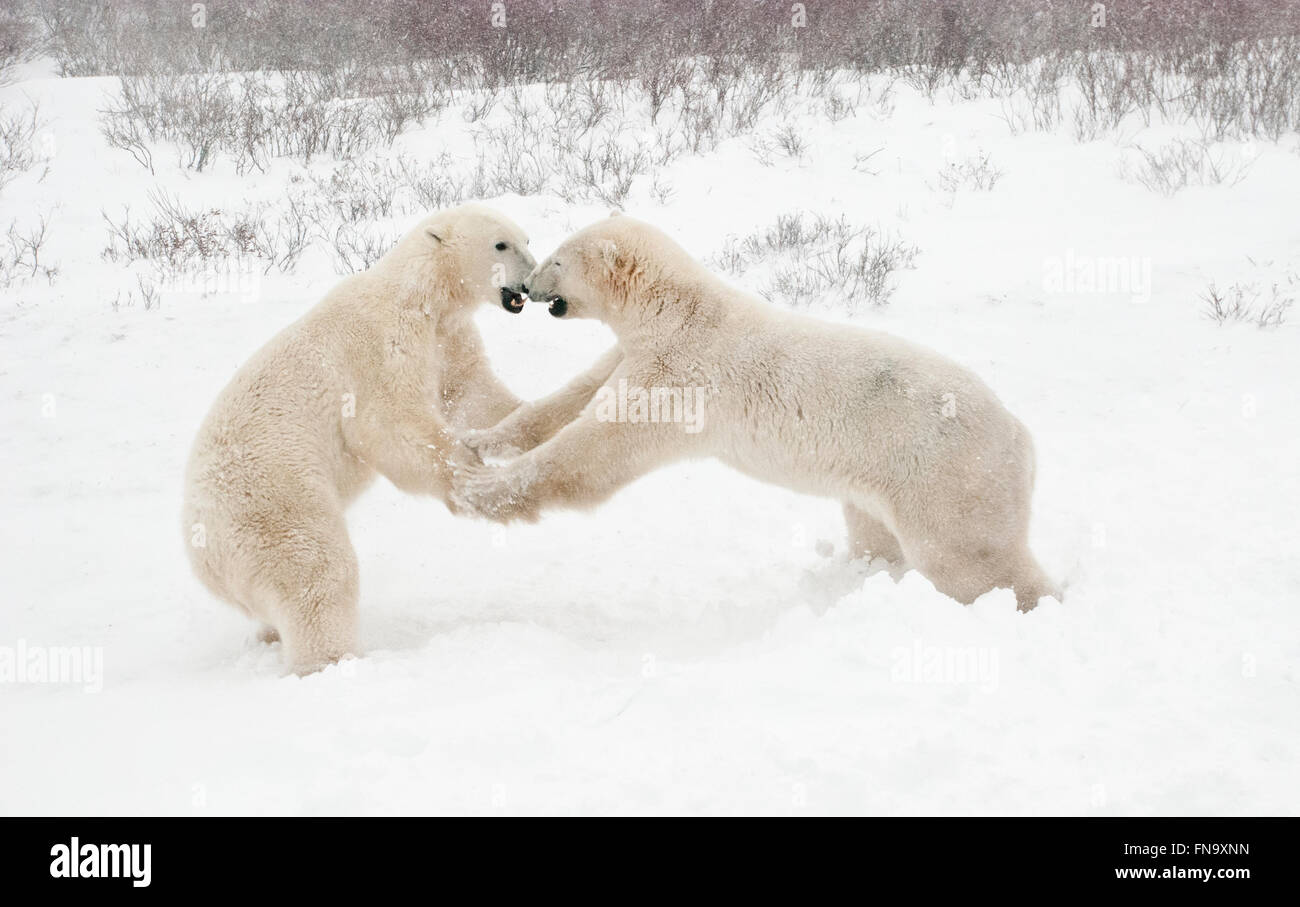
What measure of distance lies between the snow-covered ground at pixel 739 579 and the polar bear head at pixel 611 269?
931mm

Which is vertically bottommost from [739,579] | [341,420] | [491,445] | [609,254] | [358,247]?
[739,579]

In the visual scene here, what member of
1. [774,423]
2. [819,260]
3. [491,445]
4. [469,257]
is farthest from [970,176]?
[491,445]

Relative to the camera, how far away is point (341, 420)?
419 centimetres

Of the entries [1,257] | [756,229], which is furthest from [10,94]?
[756,229]

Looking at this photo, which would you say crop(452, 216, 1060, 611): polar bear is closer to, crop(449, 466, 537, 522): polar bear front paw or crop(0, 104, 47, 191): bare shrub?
crop(449, 466, 537, 522): polar bear front paw

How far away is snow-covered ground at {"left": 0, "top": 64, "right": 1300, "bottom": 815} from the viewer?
264 cm

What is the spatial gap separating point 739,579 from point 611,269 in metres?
1.65

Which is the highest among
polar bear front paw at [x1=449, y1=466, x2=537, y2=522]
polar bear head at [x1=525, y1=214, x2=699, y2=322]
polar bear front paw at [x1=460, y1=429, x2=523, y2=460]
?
polar bear head at [x1=525, y1=214, x2=699, y2=322]

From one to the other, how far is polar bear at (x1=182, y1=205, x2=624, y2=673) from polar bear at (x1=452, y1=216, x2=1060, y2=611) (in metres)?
0.22

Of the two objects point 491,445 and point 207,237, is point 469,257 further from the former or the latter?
point 207,237

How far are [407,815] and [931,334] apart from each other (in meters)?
5.47

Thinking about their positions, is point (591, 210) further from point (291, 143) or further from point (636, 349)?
point (636, 349)
